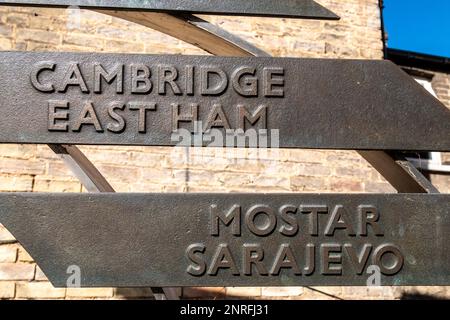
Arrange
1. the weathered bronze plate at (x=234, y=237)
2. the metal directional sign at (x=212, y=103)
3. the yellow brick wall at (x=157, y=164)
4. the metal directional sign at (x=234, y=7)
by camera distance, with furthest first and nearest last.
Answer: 1. the yellow brick wall at (x=157, y=164)
2. the metal directional sign at (x=234, y=7)
3. the metal directional sign at (x=212, y=103)
4. the weathered bronze plate at (x=234, y=237)

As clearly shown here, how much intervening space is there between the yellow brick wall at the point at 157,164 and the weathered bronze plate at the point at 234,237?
8.65 feet

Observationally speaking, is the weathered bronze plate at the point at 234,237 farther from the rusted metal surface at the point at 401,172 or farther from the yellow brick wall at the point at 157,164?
the yellow brick wall at the point at 157,164

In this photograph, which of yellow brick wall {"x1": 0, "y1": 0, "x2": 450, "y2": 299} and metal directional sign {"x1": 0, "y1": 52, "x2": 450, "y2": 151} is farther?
yellow brick wall {"x1": 0, "y1": 0, "x2": 450, "y2": 299}

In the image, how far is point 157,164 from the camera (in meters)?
4.65

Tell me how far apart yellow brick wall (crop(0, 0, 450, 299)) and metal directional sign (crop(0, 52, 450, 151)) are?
2.65 metres

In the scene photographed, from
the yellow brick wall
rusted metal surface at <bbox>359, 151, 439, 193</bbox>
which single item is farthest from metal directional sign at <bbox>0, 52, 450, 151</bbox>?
the yellow brick wall

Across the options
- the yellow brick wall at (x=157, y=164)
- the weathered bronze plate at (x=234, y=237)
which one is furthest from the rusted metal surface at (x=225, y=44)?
the yellow brick wall at (x=157, y=164)

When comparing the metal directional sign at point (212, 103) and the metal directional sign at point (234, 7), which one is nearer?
the metal directional sign at point (212, 103)

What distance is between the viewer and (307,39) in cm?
527

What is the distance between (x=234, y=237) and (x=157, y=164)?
9.72 feet

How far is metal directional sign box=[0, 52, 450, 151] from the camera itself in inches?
71.1

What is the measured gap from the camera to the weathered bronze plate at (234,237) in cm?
169

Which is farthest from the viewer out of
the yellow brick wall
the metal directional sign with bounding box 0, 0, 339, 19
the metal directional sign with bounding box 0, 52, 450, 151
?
the yellow brick wall

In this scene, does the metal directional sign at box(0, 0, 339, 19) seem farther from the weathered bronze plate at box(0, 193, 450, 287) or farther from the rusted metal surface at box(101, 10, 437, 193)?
the weathered bronze plate at box(0, 193, 450, 287)
